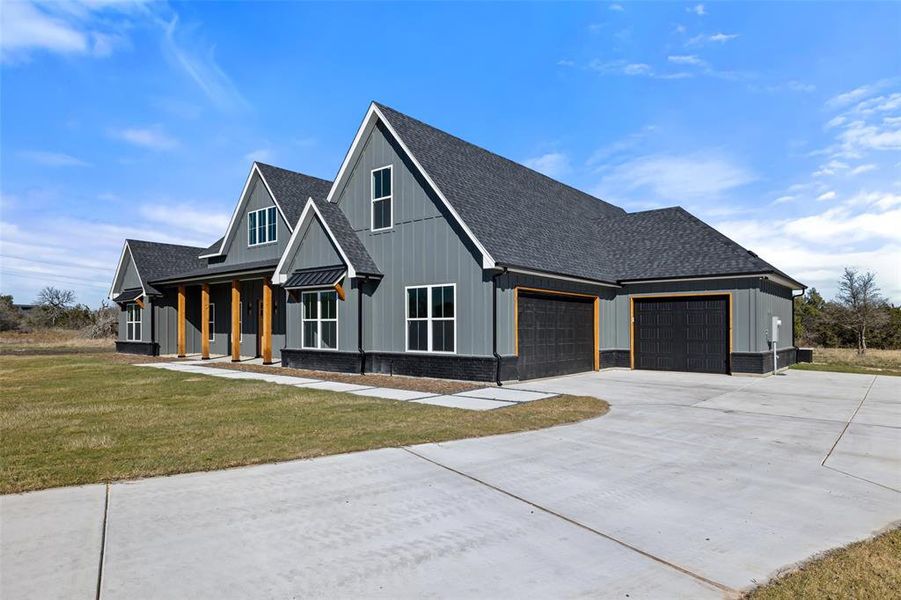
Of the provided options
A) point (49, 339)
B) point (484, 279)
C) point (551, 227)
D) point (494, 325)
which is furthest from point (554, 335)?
point (49, 339)

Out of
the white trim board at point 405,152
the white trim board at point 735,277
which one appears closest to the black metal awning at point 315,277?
the white trim board at point 405,152

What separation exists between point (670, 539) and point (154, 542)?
4124 mm

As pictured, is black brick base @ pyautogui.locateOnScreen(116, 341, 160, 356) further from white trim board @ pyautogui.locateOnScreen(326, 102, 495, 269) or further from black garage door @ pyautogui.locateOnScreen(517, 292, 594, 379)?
black garage door @ pyautogui.locateOnScreen(517, 292, 594, 379)

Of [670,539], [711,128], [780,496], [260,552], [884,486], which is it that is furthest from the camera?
[711,128]

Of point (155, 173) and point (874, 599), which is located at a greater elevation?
point (155, 173)

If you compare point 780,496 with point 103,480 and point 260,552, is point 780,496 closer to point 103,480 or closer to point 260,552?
point 260,552

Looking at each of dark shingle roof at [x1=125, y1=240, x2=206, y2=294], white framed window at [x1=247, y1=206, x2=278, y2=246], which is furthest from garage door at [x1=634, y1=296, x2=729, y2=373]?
dark shingle roof at [x1=125, y1=240, x2=206, y2=294]

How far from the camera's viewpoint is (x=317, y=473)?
5918 mm

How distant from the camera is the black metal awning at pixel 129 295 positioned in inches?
1115

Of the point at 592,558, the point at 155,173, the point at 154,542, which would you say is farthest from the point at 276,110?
the point at 592,558

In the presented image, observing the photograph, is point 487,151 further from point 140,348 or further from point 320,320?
point 140,348

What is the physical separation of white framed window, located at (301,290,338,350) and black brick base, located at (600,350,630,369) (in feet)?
32.8

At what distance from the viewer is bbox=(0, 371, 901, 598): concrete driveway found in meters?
3.47

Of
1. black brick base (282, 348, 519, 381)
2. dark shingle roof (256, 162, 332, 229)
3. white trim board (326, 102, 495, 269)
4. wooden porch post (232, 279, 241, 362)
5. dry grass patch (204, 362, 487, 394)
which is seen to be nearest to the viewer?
dry grass patch (204, 362, 487, 394)
